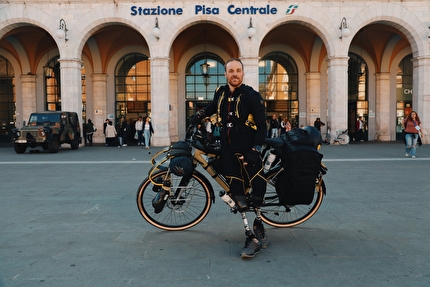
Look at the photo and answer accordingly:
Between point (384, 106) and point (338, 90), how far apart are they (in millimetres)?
7178

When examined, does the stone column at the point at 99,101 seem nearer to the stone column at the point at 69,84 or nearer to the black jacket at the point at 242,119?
the stone column at the point at 69,84

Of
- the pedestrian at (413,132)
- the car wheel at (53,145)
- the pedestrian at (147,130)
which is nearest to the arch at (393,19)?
the pedestrian at (413,132)

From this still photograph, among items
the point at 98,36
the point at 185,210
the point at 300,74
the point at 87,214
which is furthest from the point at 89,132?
the point at 185,210

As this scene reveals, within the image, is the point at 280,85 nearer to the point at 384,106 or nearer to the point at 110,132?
the point at 384,106

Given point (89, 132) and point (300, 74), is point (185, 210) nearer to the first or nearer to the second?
point (89, 132)

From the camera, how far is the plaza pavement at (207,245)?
285cm

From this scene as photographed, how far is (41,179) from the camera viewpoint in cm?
835

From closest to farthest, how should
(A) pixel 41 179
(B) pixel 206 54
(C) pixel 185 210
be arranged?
(C) pixel 185 210, (A) pixel 41 179, (B) pixel 206 54

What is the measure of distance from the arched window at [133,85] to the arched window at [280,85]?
26.8 feet

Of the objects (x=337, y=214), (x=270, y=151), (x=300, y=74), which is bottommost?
(x=337, y=214)

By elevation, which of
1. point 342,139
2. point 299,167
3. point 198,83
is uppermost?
point 198,83

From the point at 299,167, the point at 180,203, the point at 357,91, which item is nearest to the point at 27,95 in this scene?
the point at 357,91

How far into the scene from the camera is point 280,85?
2578cm

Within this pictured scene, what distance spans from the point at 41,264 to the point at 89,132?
18975 millimetres
